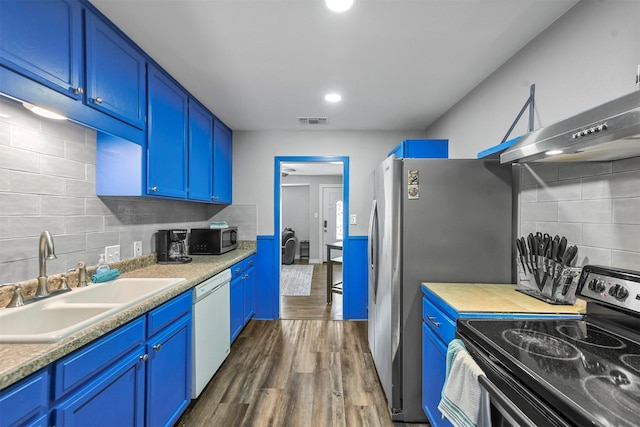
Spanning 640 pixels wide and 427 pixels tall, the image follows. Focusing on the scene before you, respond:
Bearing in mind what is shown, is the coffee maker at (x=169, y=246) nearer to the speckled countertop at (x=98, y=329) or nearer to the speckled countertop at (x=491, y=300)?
the speckled countertop at (x=98, y=329)

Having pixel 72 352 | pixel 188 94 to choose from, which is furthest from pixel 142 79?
pixel 72 352

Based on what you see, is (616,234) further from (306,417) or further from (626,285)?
(306,417)

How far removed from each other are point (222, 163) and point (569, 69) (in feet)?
10.1

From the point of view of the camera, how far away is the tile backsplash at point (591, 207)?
47.7 inches

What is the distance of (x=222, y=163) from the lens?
3408 mm

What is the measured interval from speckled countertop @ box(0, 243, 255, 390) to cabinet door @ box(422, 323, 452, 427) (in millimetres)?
1488

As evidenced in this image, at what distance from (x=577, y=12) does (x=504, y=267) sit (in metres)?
1.41

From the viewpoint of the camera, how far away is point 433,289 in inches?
66.9

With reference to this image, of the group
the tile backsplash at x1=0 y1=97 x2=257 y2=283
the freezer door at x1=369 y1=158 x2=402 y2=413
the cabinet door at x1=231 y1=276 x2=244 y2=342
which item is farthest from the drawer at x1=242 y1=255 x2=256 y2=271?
the freezer door at x1=369 y1=158 x2=402 y2=413

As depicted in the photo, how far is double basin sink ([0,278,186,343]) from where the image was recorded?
1022 millimetres

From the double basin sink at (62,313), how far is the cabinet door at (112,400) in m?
0.23

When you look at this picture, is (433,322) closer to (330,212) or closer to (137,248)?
(137,248)

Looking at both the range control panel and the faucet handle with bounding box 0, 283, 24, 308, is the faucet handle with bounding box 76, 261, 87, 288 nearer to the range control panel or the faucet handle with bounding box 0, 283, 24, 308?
the faucet handle with bounding box 0, 283, 24, 308

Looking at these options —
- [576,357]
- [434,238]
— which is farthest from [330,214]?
[576,357]
